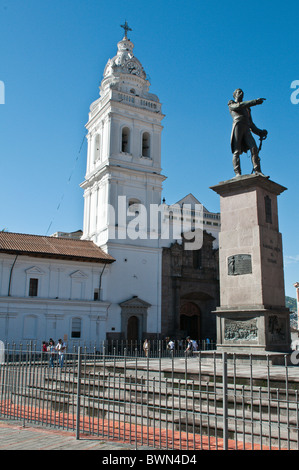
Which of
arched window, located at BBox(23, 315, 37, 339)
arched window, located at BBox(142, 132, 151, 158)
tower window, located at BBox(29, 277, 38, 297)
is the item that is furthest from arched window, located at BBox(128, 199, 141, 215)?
arched window, located at BBox(23, 315, 37, 339)

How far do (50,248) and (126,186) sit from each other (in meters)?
8.19

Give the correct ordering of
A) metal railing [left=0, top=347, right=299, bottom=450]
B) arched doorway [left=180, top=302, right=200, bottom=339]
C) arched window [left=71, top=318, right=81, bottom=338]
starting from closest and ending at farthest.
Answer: metal railing [left=0, top=347, right=299, bottom=450]
arched window [left=71, top=318, right=81, bottom=338]
arched doorway [left=180, top=302, right=200, bottom=339]

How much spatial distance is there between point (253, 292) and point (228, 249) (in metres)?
1.36

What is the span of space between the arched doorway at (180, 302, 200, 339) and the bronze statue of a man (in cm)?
2548

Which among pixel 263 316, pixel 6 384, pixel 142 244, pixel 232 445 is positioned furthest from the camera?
pixel 142 244

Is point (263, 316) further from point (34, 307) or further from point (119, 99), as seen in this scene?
point (119, 99)

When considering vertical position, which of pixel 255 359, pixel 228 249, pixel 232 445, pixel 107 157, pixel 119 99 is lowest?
pixel 232 445

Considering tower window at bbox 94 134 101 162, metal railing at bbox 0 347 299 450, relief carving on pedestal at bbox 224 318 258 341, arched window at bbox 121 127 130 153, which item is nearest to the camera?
metal railing at bbox 0 347 299 450

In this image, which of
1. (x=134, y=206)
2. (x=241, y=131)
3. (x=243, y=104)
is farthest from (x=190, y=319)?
(x=243, y=104)

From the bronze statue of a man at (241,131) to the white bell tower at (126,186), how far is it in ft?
70.1

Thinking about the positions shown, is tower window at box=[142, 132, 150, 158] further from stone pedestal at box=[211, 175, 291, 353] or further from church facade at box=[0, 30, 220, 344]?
stone pedestal at box=[211, 175, 291, 353]

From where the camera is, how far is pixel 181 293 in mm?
35469

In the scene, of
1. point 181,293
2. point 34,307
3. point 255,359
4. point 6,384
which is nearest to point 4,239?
point 34,307

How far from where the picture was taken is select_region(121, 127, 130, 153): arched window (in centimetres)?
3659
